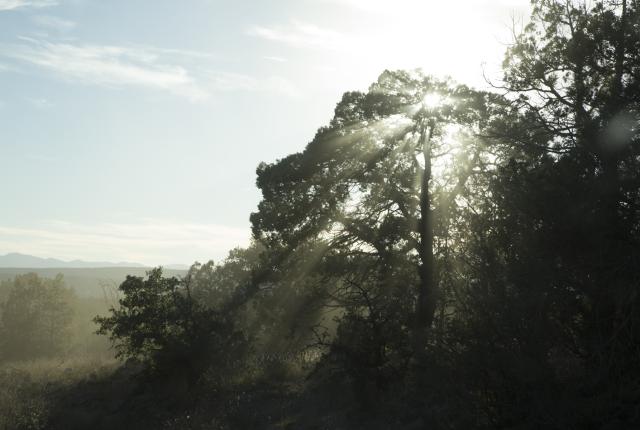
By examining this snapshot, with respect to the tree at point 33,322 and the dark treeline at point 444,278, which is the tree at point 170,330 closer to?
the dark treeline at point 444,278

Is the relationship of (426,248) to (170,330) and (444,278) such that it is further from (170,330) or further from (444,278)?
(170,330)

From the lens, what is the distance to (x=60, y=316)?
2457 inches

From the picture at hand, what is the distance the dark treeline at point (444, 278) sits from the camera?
933cm

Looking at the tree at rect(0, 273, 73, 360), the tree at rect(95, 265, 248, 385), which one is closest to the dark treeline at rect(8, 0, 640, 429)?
the tree at rect(95, 265, 248, 385)

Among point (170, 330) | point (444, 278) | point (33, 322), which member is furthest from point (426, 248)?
point (33, 322)

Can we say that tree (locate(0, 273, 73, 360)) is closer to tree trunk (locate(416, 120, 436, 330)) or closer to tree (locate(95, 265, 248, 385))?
tree (locate(95, 265, 248, 385))

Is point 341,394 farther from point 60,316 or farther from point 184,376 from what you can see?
point 60,316

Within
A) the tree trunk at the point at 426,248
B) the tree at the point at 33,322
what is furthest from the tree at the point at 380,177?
the tree at the point at 33,322

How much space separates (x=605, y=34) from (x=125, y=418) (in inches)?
654

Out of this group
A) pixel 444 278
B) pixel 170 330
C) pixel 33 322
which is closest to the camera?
pixel 444 278

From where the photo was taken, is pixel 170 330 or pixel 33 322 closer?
pixel 170 330

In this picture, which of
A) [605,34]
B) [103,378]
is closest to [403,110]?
[605,34]

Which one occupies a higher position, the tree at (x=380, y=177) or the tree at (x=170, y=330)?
the tree at (x=380, y=177)

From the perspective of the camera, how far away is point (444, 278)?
15.6 metres
